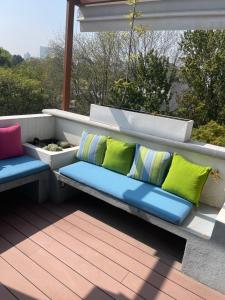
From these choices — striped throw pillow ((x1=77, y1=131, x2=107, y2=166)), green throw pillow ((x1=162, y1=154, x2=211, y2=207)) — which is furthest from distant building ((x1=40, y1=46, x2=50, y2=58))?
green throw pillow ((x1=162, y1=154, x2=211, y2=207))

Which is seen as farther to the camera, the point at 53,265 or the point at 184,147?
the point at 184,147

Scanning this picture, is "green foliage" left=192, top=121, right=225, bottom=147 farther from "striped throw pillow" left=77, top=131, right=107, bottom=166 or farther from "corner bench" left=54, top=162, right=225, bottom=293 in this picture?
"striped throw pillow" left=77, top=131, right=107, bottom=166

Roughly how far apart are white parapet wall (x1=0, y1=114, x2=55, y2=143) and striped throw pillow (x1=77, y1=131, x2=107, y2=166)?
2.75ft

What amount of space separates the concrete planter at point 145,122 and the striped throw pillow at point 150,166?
0.77 feet

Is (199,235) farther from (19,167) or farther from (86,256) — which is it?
(19,167)

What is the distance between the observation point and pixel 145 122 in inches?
118

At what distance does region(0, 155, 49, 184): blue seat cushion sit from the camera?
8.86ft

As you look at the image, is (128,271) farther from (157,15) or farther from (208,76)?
(208,76)

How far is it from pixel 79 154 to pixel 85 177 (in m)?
0.55

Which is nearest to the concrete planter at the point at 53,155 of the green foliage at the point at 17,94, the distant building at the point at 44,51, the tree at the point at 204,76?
the green foliage at the point at 17,94

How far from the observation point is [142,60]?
284 inches

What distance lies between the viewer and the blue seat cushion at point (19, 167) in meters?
2.70

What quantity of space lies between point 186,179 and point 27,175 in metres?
1.76

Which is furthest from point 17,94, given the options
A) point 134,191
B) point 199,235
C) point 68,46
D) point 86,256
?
point 199,235
